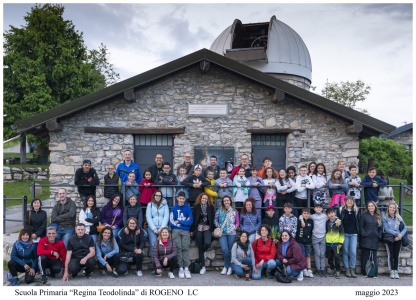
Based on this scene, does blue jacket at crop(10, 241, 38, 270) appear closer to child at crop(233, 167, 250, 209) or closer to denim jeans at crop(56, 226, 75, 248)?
denim jeans at crop(56, 226, 75, 248)

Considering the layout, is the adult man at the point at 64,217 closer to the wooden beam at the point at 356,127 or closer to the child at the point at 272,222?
the child at the point at 272,222

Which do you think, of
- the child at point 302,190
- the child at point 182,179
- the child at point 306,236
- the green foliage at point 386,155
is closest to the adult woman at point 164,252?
the child at point 182,179

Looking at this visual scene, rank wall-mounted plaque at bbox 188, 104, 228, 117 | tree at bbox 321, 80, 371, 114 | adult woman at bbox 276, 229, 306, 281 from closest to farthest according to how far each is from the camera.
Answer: adult woman at bbox 276, 229, 306, 281
wall-mounted plaque at bbox 188, 104, 228, 117
tree at bbox 321, 80, 371, 114

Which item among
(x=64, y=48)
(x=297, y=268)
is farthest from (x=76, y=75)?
(x=297, y=268)

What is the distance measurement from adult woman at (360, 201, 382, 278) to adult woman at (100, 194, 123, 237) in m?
4.42

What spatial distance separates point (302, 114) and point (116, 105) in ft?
15.1

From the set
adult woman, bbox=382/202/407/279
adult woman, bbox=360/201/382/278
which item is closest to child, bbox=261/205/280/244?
adult woman, bbox=360/201/382/278

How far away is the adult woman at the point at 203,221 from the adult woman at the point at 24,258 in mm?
2836

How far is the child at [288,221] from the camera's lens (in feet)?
21.3

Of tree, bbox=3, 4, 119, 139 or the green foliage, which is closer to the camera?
tree, bbox=3, 4, 119, 139

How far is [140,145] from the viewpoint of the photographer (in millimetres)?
9070

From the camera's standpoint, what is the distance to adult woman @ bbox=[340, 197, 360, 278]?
655cm

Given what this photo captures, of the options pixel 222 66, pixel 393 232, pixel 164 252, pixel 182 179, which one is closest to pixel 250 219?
pixel 182 179

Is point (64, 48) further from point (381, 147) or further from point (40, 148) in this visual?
point (381, 147)
